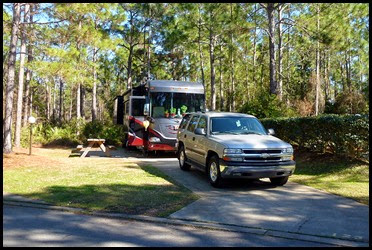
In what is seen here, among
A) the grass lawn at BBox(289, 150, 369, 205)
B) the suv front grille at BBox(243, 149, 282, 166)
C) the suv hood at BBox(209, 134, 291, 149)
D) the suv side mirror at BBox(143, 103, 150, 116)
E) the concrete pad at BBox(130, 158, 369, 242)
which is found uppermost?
the suv side mirror at BBox(143, 103, 150, 116)

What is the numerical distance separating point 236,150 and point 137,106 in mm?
8587

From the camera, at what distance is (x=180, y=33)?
2458cm

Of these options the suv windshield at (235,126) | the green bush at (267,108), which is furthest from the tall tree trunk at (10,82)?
the green bush at (267,108)

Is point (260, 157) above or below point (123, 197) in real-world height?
above

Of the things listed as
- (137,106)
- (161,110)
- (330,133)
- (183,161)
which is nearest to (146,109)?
(161,110)

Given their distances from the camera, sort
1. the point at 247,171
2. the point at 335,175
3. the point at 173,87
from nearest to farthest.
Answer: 1. the point at 247,171
2. the point at 335,175
3. the point at 173,87

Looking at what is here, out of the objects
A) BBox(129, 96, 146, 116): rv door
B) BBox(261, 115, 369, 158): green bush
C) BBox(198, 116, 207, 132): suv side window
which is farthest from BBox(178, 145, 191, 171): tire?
BBox(129, 96, 146, 116): rv door

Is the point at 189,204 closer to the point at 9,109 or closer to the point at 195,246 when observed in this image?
the point at 195,246

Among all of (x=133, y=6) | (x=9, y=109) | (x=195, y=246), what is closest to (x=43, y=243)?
(x=195, y=246)

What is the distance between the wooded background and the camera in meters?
14.0

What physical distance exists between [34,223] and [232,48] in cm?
2061

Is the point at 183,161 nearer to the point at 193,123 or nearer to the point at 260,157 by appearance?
the point at 193,123

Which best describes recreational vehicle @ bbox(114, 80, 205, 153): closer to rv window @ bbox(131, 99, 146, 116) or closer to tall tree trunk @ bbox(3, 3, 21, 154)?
rv window @ bbox(131, 99, 146, 116)

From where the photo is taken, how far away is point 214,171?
28.4 feet
